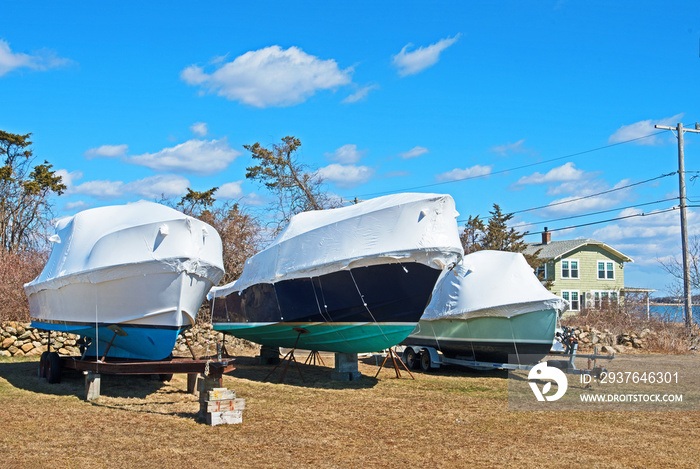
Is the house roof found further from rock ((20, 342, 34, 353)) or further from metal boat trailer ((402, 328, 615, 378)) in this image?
rock ((20, 342, 34, 353))

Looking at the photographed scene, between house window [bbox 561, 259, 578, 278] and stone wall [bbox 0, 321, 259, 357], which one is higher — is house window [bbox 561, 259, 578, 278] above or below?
above

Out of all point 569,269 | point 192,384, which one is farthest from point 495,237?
point 192,384

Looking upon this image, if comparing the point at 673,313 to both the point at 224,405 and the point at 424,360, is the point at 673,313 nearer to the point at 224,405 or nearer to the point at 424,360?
the point at 424,360

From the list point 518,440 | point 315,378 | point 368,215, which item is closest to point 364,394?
point 315,378

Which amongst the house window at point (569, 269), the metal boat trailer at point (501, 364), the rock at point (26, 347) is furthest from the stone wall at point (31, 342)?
the house window at point (569, 269)

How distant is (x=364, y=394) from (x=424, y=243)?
3.35 metres

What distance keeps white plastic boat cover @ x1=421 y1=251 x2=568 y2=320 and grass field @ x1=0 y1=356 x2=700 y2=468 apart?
2343mm

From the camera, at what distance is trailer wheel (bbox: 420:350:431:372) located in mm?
16922

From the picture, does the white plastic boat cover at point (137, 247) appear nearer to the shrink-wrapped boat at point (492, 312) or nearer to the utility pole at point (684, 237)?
the shrink-wrapped boat at point (492, 312)

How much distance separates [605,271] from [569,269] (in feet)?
12.1

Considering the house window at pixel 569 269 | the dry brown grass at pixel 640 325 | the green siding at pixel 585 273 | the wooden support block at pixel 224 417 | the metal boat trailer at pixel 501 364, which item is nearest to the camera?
the wooden support block at pixel 224 417

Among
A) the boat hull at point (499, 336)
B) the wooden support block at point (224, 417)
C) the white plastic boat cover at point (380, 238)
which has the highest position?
the white plastic boat cover at point (380, 238)

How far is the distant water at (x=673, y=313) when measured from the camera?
2744 cm

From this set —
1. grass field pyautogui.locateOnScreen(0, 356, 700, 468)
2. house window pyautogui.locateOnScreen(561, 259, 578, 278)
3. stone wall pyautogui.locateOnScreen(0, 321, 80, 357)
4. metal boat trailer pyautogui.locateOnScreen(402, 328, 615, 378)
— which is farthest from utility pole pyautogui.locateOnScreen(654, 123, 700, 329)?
stone wall pyautogui.locateOnScreen(0, 321, 80, 357)
